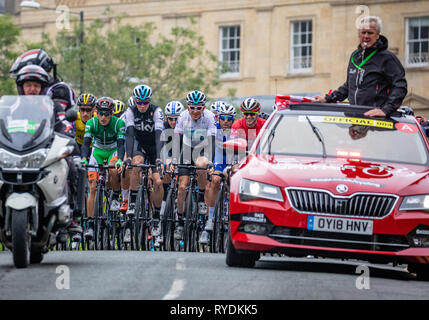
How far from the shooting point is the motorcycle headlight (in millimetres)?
11789

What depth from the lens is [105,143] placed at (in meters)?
18.3

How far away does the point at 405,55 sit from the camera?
5159 centimetres

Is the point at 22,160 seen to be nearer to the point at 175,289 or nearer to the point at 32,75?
the point at 32,75

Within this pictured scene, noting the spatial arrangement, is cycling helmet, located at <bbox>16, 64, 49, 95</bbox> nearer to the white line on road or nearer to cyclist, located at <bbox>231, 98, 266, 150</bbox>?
the white line on road

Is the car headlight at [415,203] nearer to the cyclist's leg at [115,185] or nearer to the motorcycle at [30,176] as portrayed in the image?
the motorcycle at [30,176]

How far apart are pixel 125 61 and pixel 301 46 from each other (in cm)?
977

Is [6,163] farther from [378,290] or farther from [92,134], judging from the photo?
[92,134]

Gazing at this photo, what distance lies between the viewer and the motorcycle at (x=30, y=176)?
11.6 meters

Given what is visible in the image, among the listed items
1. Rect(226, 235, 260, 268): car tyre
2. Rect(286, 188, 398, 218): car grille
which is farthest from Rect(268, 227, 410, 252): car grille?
Rect(226, 235, 260, 268): car tyre

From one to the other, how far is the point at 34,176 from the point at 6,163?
0.97 feet

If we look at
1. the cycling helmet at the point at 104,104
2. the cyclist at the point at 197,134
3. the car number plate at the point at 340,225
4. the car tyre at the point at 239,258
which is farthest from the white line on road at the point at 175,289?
the cycling helmet at the point at 104,104

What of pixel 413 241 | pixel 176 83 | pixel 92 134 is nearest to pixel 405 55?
pixel 176 83

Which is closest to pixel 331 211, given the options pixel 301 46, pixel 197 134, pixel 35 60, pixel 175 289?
pixel 175 289

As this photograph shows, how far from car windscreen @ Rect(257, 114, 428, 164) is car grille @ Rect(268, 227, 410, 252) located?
1.24 metres
